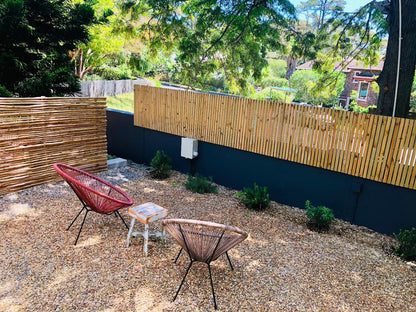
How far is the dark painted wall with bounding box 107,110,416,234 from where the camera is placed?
187 inches

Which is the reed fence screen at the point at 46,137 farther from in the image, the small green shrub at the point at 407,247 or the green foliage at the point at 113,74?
the green foliage at the point at 113,74

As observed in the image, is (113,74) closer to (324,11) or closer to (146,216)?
(324,11)

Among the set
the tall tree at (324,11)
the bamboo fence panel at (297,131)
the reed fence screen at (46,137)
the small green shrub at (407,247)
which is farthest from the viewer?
the tall tree at (324,11)

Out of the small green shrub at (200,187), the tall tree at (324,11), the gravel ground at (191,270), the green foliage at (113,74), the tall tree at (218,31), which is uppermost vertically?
the tall tree at (324,11)

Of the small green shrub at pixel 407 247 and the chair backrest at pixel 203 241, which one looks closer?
the chair backrest at pixel 203 241

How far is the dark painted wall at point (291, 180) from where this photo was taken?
4.74 meters

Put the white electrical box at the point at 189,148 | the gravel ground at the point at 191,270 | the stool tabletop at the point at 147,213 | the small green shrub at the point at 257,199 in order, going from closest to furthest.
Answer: the gravel ground at the point at 191,270 < the stool tabletop at the point at 147,213 < the small green shrub at the point at 257,199 < the white electrical box at the point at 189,148

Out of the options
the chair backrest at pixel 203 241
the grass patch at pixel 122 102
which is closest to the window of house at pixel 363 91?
the grass patch at pixel 122 102

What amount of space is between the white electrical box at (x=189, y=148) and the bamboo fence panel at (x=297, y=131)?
0.17m

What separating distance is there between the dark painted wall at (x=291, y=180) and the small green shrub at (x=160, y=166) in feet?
1.56

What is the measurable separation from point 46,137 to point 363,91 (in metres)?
27.5

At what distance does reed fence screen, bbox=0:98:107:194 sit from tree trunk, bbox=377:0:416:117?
227 inches

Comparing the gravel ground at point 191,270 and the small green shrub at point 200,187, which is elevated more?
the small green shrub at point 200,187

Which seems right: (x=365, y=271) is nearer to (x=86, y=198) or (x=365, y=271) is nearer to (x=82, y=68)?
(x=86, y=198)
